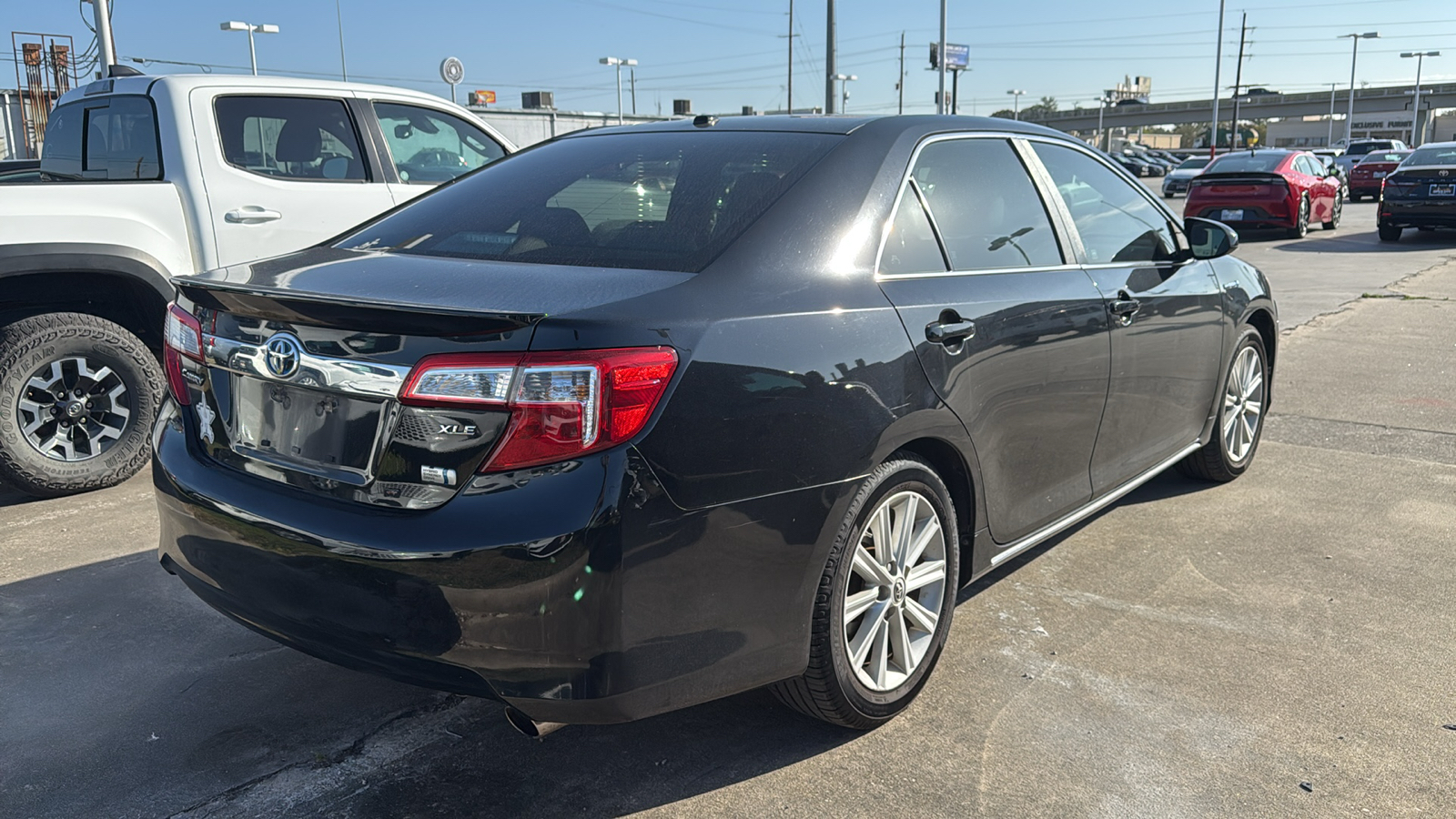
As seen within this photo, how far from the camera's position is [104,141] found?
5.98 meters

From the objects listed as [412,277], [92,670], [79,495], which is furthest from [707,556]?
[79,495]

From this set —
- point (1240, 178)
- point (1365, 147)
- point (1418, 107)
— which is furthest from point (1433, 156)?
point (1418, 107)

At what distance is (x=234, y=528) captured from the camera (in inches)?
103

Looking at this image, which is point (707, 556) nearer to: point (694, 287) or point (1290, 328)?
point (694, 287)

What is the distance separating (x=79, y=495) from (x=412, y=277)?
3406mm

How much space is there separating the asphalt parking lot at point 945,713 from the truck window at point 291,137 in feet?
6.52

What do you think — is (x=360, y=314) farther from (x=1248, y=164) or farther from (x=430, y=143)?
(x=1248, y=164)

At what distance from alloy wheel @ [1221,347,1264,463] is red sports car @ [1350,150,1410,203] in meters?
31.7

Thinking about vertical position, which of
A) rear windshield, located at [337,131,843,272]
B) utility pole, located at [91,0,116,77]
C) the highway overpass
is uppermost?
the highway overpass

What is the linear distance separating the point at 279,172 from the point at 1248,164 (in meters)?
17.7

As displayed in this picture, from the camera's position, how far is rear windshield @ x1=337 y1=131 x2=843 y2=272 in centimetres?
280

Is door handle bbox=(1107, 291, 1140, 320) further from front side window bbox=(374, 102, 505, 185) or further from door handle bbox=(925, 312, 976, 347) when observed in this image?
front side window bbox=(374, 102, 505, 185)

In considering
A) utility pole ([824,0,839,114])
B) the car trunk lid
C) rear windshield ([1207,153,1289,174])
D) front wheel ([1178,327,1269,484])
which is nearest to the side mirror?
front wheel ([1178,327,1269,484])

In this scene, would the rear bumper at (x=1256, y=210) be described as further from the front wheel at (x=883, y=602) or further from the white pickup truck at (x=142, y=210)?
the front wheel at (x=883, y=602)
